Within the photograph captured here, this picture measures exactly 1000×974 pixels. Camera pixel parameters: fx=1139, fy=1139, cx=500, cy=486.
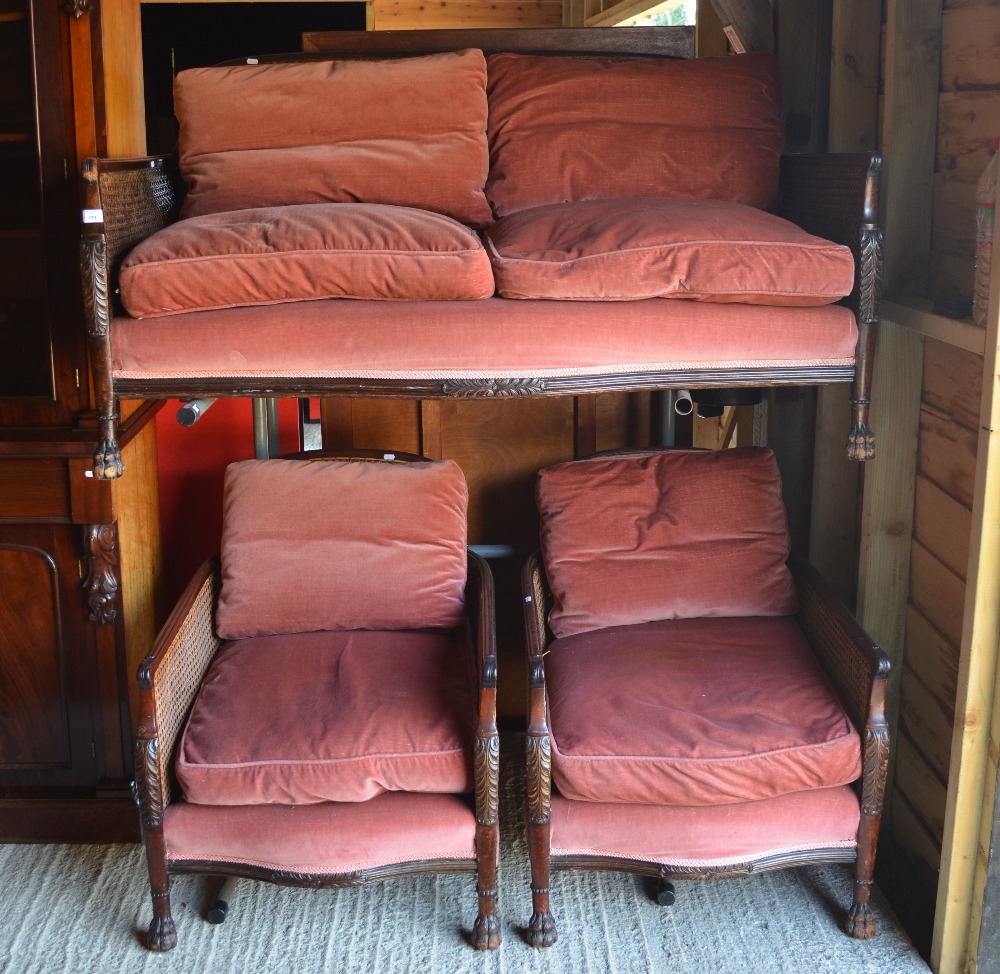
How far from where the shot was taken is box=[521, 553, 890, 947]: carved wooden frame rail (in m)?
2.04

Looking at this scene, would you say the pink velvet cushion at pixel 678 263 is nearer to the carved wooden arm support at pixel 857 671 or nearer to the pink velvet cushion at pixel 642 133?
the pink velvet cushion at pixel 642 133

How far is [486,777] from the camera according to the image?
2.06 m

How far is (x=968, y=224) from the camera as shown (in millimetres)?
2115

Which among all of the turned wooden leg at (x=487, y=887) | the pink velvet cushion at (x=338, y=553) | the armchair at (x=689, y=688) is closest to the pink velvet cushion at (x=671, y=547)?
the armchair at (x=689, y=688)

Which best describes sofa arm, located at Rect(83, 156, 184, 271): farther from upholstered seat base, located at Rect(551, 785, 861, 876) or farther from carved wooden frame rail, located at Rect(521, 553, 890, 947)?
upholstered seat base, located at Rect(551, 785, 861, 876)

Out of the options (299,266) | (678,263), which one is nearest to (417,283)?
(299,266)

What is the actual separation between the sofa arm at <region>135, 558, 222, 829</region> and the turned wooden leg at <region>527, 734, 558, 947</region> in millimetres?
669

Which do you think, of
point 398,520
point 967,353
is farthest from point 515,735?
point 967,353

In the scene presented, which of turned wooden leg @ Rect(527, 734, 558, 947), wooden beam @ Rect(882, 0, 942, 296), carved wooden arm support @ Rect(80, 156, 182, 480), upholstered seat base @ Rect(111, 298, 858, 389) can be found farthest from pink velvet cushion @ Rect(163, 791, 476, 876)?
wooden beam @ Rect(882, 0, 942, 296)

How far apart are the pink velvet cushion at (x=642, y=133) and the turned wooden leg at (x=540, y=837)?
1123mm

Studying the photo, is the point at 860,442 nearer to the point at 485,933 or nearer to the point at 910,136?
the point at 910,136

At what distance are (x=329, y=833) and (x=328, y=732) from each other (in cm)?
19

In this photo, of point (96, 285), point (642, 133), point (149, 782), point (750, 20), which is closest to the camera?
point (96, 285)

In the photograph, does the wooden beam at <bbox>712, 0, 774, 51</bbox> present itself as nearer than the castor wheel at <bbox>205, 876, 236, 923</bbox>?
No
